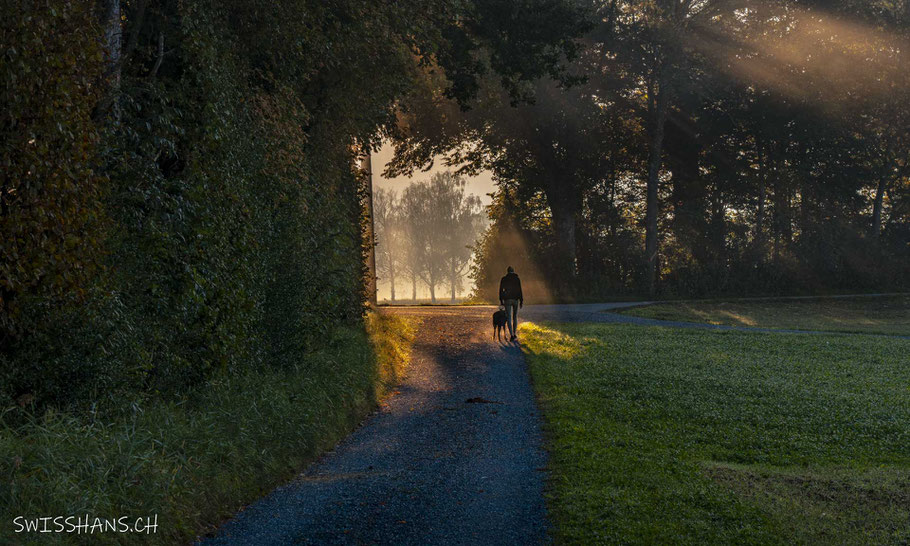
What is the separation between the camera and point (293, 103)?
13180 millimetres

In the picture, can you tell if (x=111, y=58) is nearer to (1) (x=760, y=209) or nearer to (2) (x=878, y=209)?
(1) (x=760, y=209)

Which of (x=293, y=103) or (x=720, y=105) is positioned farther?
(x=720, y=105)

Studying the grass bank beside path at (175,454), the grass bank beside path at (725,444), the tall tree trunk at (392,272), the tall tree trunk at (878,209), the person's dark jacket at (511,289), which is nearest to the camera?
the grass bank beside path at (175,454)

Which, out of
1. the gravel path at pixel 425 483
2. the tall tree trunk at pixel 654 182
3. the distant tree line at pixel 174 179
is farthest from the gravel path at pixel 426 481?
the tall tree trunk at pixel 654 182

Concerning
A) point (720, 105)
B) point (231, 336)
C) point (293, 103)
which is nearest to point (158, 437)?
point (231, 336)

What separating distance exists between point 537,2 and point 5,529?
17397 mm

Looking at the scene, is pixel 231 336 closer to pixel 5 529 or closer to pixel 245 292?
pixel 245 292

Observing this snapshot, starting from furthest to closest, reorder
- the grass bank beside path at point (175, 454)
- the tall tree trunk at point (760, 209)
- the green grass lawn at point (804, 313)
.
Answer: the tall tree trunk at point (760, 209) < the green grass lawn at point (804, 313) < the grass bank beside path at point (175, 454)

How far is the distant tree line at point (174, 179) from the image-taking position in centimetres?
698

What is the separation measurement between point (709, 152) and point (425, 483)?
43385mm

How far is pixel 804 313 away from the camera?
35.8 meters

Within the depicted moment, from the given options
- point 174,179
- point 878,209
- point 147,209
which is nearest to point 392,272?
point 878,209
